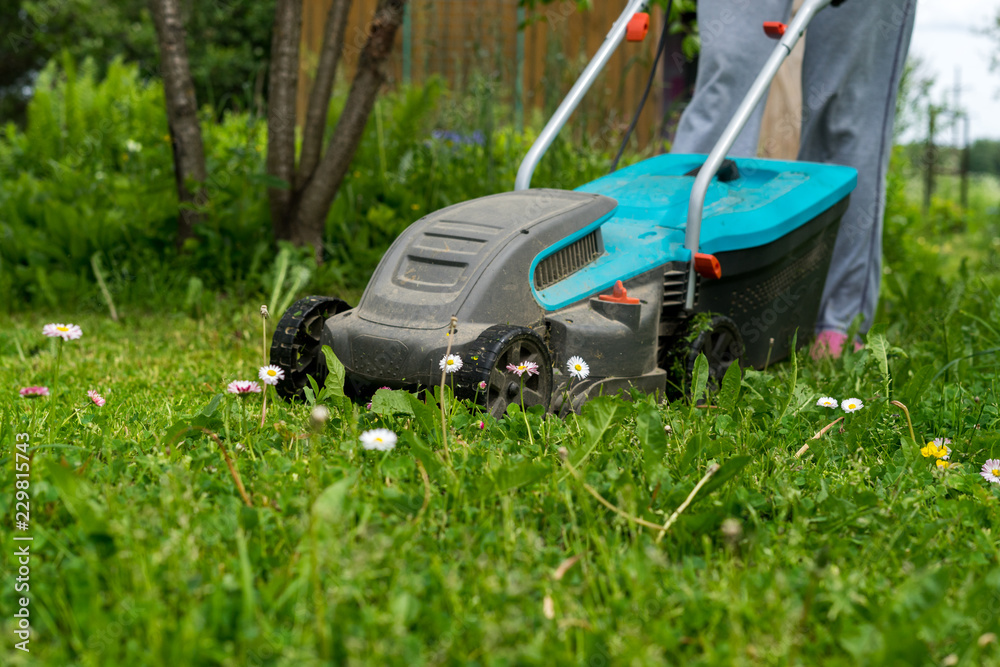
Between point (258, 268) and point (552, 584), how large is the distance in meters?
2.55

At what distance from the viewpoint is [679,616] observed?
1.10 metres

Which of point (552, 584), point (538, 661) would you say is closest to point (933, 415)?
point (552, 584)

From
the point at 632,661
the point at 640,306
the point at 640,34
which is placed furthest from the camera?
the point at 640,34

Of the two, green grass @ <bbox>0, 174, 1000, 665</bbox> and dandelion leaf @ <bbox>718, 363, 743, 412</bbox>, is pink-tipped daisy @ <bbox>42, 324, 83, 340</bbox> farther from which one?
dandelion leaf @ <bbox>718, 363, 743, 412</bbox>

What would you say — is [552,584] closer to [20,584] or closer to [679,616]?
[679,616]

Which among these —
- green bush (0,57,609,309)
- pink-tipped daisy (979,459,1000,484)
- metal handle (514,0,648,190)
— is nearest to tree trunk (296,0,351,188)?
green bush (0,57,609,309)

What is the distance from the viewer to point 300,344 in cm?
209

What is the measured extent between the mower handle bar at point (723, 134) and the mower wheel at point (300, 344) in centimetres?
60

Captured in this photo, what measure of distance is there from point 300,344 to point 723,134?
115cm

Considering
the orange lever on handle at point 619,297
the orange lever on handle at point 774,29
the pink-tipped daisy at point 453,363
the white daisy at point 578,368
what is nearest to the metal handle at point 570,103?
the orange lever on handle at point 774,29

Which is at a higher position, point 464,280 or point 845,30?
point 845,30

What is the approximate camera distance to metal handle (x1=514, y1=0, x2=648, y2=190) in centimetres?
227

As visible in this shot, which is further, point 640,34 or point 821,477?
point 640,34

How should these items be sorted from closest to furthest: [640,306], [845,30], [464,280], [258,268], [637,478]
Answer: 1. [637,478]
2. [464,280]
3. [640,306]
4. [845,30]
5. [258,268]
